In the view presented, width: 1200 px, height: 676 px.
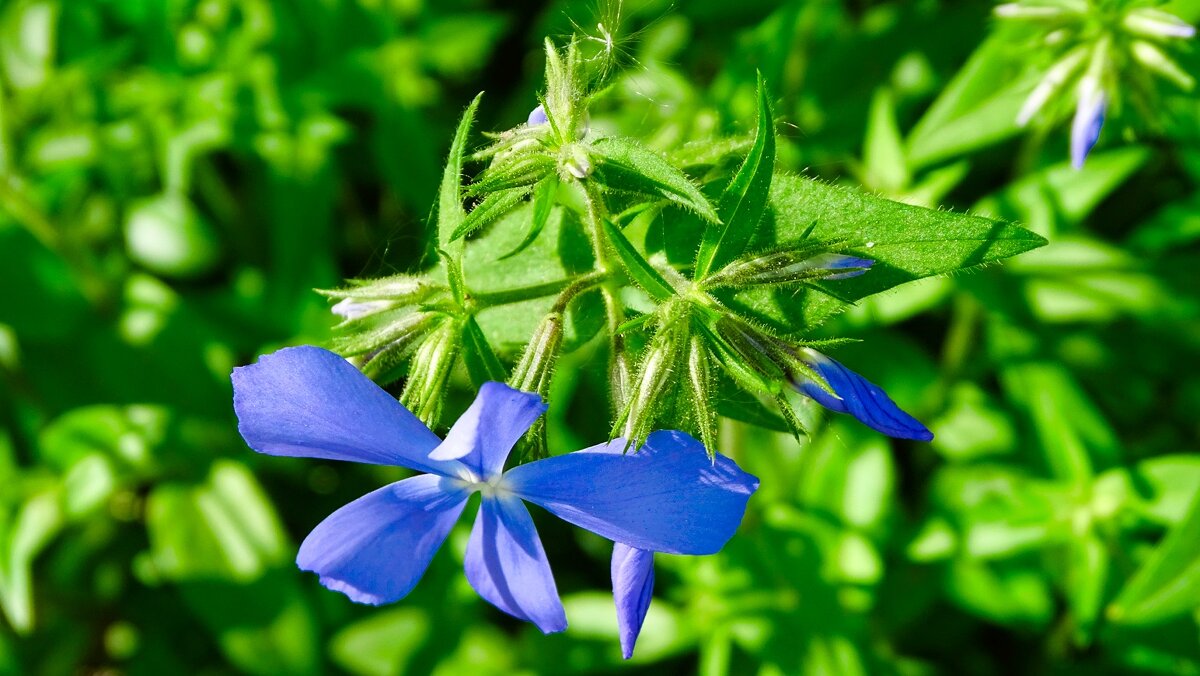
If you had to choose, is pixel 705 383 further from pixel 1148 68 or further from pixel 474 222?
pixel 1148 68

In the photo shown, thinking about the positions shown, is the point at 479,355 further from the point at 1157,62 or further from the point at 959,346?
the point at 959,346

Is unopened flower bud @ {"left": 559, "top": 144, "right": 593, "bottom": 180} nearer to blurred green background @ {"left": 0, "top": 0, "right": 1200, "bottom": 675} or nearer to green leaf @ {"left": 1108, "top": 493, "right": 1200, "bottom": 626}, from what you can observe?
blurred green background @ {"left": 0, "top": 0, "right": 1200, "bottom": 675}

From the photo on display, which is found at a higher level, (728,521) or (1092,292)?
(728,521)

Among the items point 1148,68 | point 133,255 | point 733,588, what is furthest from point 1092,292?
point 133,255

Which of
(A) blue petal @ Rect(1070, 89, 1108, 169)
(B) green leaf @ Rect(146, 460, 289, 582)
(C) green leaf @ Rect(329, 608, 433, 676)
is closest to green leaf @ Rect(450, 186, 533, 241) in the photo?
(A) blue petal @ Rect(1070, 89, 1108, 169)

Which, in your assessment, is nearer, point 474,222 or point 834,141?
point 474,222

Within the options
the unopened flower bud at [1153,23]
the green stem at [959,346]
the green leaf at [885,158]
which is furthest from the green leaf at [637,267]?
the green stem at [959,346]
